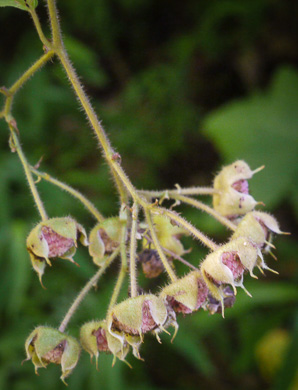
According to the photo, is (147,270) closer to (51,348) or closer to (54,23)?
(51,348)

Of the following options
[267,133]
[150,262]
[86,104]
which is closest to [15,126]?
[86,104]

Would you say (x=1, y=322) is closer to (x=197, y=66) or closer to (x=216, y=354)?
(x=216, y=354)

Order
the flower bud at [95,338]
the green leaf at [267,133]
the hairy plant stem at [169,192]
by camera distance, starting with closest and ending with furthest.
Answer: the flower bud at [95,338]
the hairy plant stem at [169,192]
the green leaf at [267,133]

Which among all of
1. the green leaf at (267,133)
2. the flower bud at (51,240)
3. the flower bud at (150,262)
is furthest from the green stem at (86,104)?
the green leaf at (267,133)

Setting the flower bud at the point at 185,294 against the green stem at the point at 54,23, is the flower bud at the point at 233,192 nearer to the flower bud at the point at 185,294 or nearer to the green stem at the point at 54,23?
the flower bud at the point at 185,294

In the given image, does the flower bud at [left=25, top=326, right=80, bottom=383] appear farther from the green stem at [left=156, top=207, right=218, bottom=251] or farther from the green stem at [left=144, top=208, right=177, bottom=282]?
the green stem at [left=156, top=207, right=218, bottom=251]

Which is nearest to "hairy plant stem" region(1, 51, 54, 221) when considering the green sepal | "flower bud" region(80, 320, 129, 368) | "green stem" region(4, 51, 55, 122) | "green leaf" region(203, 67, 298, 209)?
"green stem" region(4, 51, 55, 122)

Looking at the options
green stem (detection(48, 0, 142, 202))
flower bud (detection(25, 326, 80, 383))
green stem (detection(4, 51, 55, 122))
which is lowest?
flower bud (detection(25, 326, 80, 383))
